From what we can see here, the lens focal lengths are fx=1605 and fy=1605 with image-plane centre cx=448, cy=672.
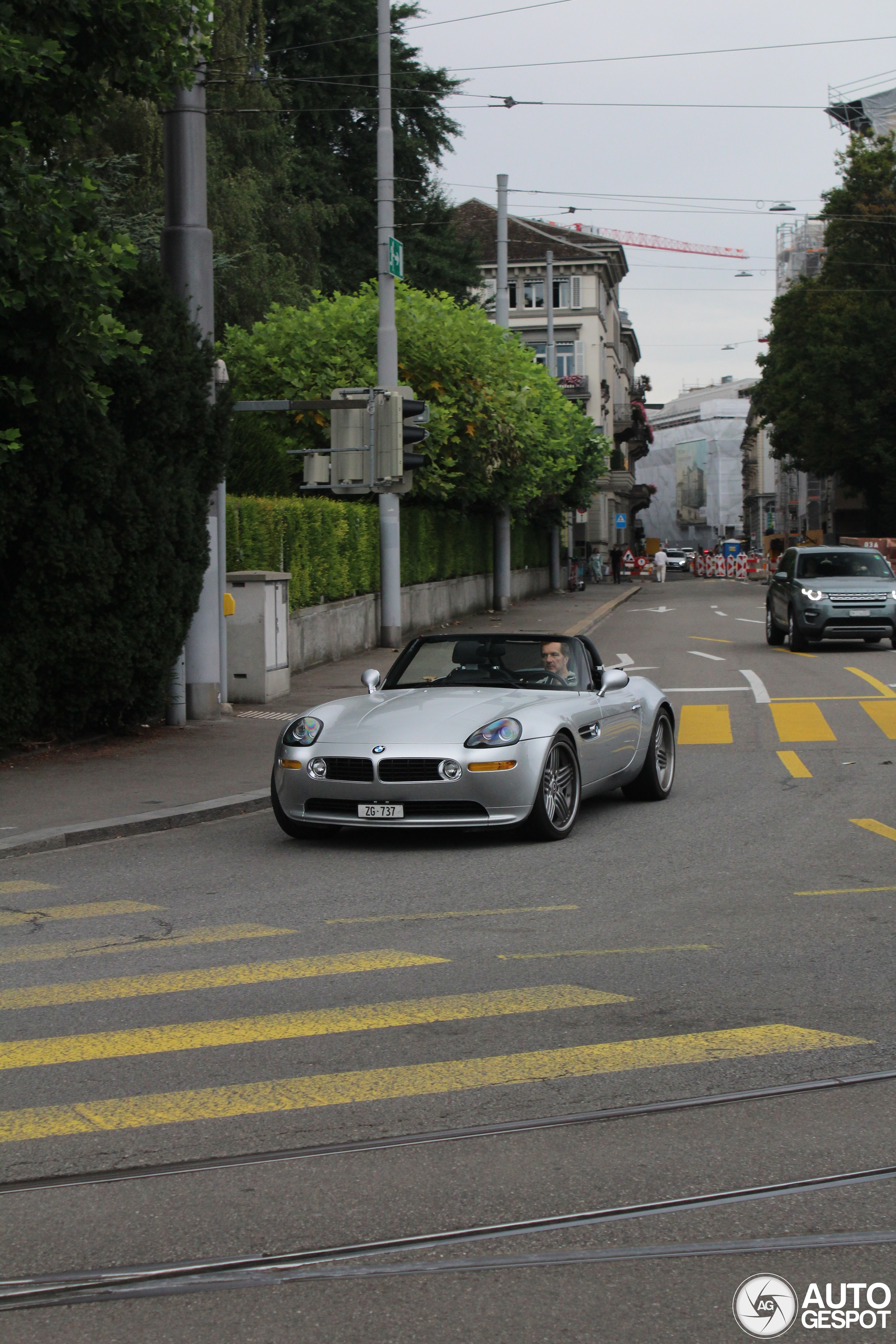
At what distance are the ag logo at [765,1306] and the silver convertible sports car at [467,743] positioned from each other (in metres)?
5.95

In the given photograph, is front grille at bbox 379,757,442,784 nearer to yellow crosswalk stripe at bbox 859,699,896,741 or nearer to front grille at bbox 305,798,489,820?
front grille at bbox 305,798,489,820

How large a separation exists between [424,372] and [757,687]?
520 inches

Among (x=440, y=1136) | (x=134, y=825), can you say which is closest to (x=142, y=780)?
(x=134, y=825)

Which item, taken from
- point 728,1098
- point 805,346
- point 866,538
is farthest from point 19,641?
point 805,346

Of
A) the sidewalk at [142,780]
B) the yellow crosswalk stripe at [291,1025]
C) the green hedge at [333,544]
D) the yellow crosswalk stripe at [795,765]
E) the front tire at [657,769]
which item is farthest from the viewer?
the green hedge at [333,544]

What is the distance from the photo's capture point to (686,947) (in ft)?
22.0

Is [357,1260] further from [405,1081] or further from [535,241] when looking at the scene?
[535,241]

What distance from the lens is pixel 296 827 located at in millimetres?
9836

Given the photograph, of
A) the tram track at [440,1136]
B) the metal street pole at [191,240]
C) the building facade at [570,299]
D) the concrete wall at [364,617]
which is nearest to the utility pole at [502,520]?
the concrete wall at [364,617]

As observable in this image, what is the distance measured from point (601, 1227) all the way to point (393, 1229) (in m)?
0.48

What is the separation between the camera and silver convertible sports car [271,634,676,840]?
30.7 feet

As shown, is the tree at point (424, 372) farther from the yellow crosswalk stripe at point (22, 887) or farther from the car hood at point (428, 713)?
the yellow crosswalk stripe at point (22, 887)

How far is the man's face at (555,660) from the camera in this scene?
10.7 m

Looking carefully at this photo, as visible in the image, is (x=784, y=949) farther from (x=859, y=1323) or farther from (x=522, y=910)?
(x=859, y=1323)
